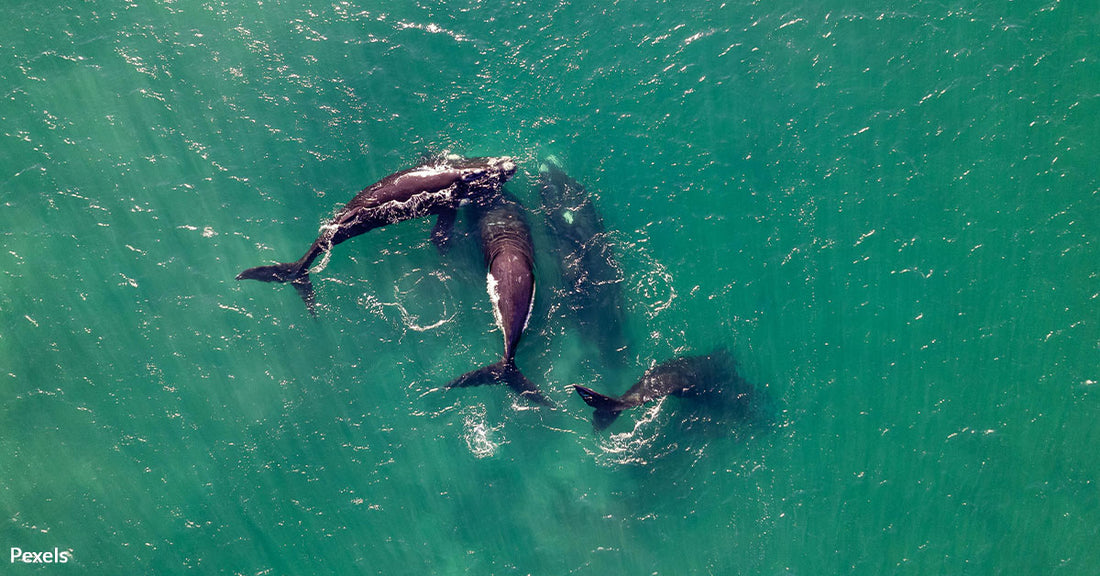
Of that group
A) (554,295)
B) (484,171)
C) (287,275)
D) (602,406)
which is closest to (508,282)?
(554,295)

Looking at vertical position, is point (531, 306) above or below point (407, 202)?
below

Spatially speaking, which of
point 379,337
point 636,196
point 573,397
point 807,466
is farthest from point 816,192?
point 379,337

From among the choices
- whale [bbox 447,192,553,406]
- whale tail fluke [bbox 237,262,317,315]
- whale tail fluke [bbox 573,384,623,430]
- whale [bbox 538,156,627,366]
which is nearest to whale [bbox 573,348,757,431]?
whale tail fluke [bbox 573,384,623,430]

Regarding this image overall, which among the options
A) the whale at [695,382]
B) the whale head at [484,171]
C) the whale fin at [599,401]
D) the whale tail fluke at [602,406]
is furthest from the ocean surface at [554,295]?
the whale fin at [599,401]

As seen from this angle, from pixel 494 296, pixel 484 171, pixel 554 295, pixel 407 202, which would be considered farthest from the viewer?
pixel 554 295

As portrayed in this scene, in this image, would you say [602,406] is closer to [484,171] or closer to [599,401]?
[599,401]

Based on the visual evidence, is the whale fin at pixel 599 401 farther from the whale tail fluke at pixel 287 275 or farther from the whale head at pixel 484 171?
the whale tail fluke at pixel 287 275

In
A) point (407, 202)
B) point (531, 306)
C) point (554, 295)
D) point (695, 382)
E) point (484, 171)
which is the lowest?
point (695, 382)

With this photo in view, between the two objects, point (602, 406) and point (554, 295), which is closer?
point (602, 406)
